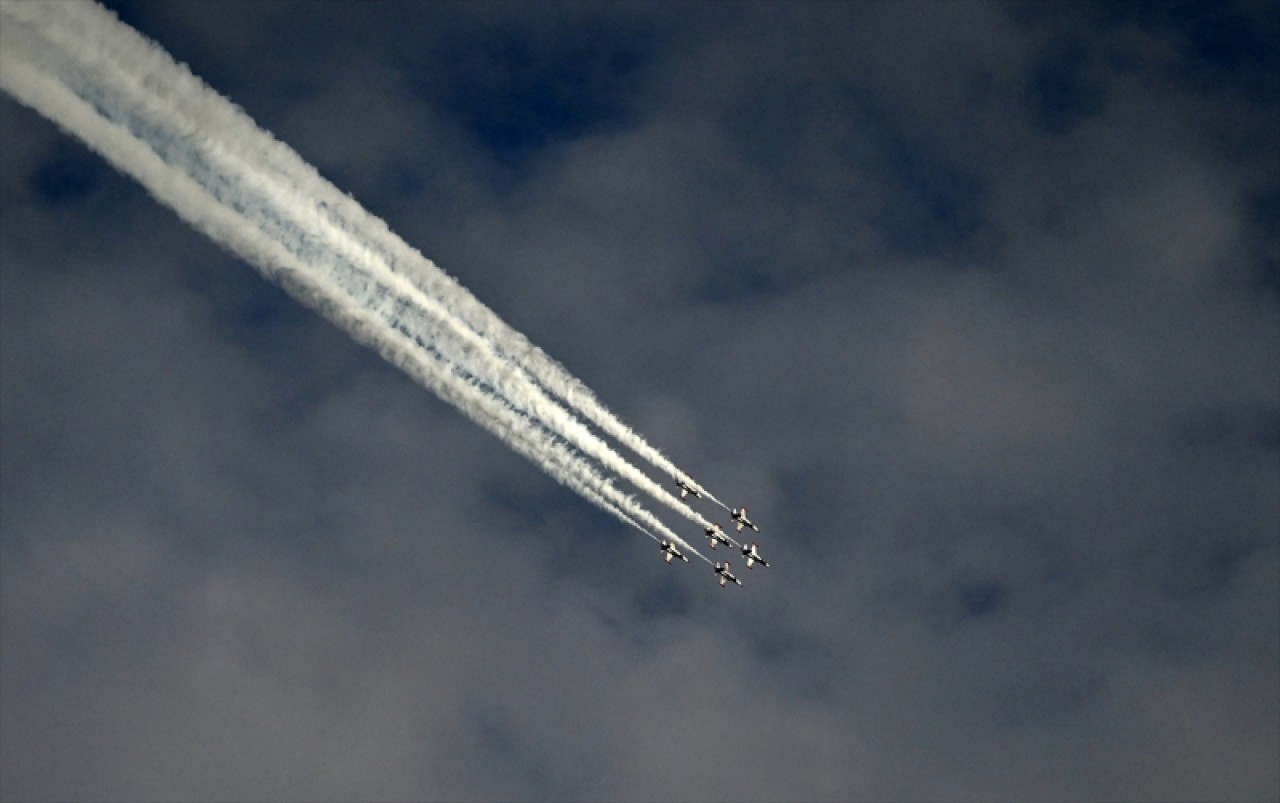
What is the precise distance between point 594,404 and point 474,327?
6403 mm

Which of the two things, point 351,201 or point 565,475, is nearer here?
point 351,201

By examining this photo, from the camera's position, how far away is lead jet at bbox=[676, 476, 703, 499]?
50.8 meters

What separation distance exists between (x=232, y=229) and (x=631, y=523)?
22.7 metres

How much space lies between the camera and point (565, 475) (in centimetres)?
4619

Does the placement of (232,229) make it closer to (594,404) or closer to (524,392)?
(524,392)

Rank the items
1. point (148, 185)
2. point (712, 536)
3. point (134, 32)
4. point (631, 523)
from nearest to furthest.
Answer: point (134, 32) < point (148, 185) < point (631, 523) < point (712, 536)

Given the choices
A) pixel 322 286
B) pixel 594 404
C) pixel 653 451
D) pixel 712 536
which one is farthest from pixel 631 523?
pixel 322 286

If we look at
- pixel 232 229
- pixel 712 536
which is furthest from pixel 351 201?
pixel 712 536

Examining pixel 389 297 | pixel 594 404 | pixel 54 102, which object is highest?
pixel 594 404

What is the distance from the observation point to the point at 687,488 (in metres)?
52.7

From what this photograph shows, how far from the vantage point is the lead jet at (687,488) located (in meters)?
50.8

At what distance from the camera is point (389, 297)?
36031 millimetres

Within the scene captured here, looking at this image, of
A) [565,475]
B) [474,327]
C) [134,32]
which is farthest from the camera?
[565,475]

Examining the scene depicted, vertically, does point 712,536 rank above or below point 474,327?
above
